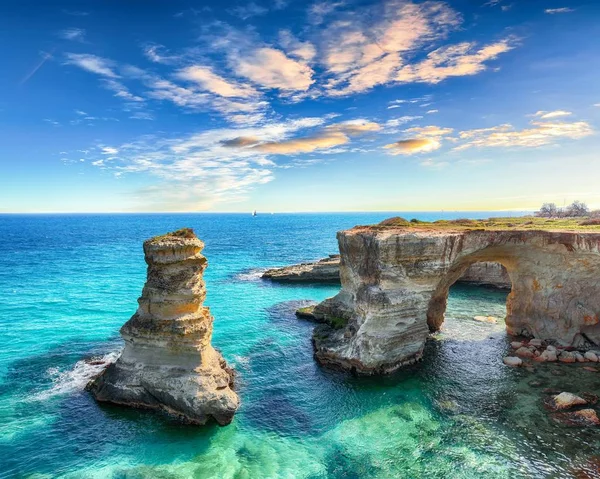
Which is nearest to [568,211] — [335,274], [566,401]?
[335,274]

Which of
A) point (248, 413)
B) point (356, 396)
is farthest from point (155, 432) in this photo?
point (356, 396)

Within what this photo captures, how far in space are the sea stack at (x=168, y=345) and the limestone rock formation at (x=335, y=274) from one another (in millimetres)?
41554

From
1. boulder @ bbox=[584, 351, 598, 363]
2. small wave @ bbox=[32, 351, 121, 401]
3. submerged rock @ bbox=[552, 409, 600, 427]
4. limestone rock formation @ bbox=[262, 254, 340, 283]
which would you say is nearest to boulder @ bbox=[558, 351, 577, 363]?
boulder @ bbox=[584, 351, 598, 363]

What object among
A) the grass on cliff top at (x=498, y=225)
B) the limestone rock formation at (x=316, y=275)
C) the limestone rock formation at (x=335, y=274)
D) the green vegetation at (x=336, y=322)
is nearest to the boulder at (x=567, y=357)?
the grass on cliff top at (x=498, y=225)

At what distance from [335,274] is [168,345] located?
4399 cm

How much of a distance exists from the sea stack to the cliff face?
11682mm

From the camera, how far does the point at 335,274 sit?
66.6 m

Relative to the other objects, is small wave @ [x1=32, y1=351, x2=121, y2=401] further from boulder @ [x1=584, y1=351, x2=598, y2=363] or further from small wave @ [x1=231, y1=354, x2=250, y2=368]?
boulder @ [x1=584, y1=351, x2=598, y2=363]

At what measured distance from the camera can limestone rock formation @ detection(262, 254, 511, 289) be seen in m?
58.2

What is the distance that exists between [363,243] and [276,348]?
42.6ft

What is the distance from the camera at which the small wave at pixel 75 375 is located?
27312 millimetres

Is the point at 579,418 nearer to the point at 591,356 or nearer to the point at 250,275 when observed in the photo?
the point at 591,356

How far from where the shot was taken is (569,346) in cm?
3394

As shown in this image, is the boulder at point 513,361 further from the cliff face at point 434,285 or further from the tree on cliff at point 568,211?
the tree on cliff at point 568,211
